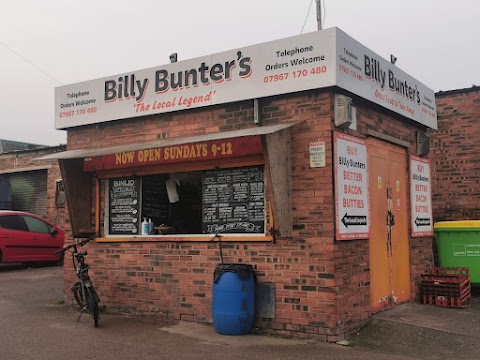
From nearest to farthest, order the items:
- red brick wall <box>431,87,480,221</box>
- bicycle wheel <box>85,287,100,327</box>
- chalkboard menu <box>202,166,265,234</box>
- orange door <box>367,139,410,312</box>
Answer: chalkboard menu <box>202,166,265,234</box> < bicycle wheel <box>85,287,100,327</box> < orange door <box>367,139,410,312</box> < red brick wall <box>431,87,480,221</box>

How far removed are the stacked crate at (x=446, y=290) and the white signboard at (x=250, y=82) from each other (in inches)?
109

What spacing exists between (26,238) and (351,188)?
10.2 metres

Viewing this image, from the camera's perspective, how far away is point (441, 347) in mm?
6223

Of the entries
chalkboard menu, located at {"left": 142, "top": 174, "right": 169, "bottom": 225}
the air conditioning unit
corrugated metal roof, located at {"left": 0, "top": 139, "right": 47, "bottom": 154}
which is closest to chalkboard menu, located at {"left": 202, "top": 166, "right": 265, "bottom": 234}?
chalkboard menu, located at {"left": 142, "top": 174, "right": 169, "bottom": 225}

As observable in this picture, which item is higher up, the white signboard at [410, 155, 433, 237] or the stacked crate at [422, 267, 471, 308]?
the white signboard at [410, 155, 433, 237]

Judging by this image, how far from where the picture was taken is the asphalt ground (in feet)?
19.1

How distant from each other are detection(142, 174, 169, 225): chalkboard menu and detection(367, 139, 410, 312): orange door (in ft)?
10.9

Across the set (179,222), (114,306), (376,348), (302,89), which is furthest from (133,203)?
(376,348)

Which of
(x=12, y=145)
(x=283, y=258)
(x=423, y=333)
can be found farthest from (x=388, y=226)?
(x=12, y=145)

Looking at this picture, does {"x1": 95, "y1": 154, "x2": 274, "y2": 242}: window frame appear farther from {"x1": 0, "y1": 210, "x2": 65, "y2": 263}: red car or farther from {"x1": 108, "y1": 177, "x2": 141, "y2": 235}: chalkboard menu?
{"x1": 0, "y1": 210, "x2": 65, "y2": 263}: red car

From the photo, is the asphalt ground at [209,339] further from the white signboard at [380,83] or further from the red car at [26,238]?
the red car at [26,238]

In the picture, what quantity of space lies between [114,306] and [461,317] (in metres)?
5.39

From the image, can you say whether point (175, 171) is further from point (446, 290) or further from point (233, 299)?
point (446, 290)

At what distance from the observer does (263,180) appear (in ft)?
23.3
